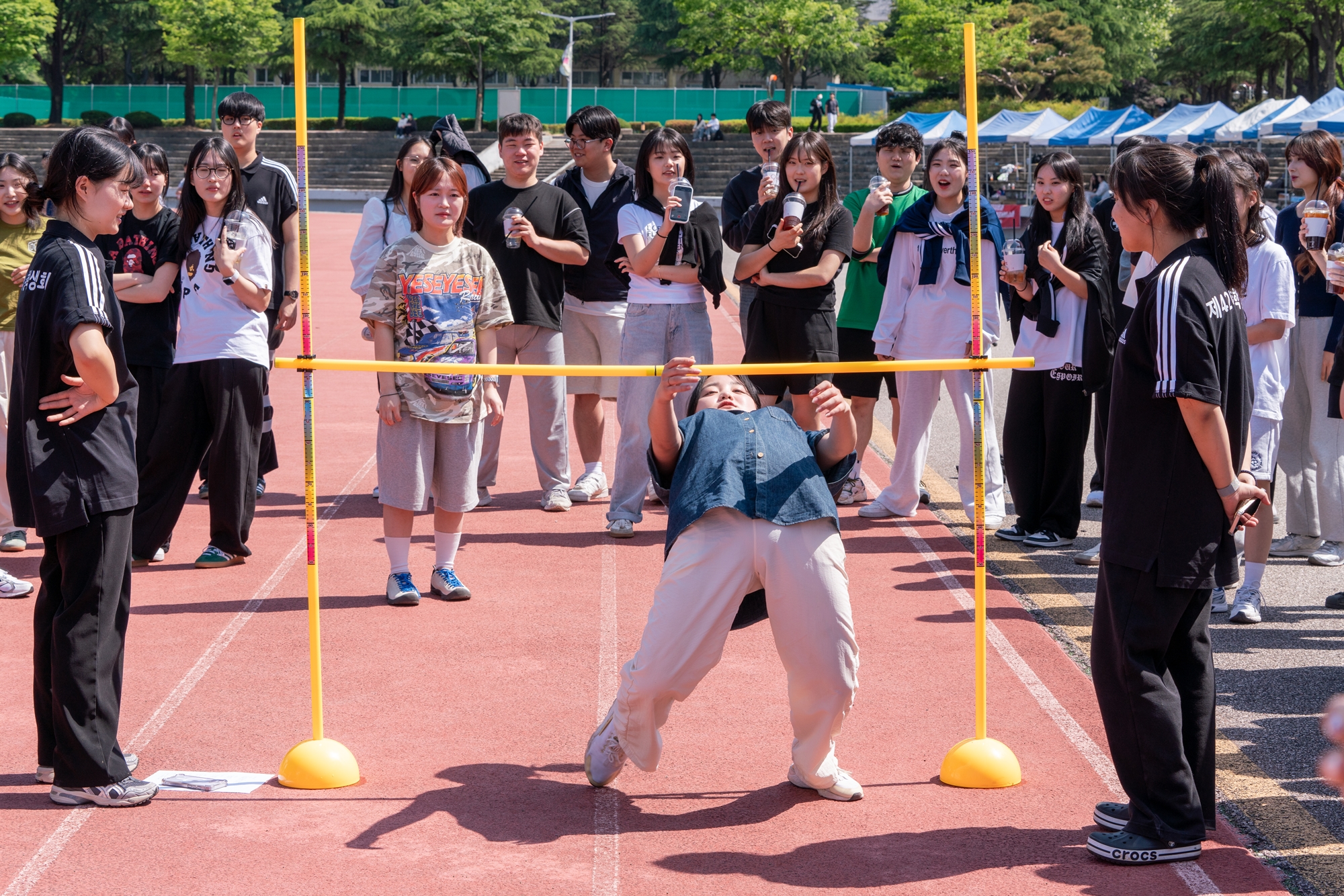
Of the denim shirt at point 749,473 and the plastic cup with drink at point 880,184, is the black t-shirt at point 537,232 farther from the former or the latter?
the denim shirt at point 749,473

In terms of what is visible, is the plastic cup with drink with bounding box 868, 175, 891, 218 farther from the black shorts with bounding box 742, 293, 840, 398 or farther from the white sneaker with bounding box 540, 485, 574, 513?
the white sneaker with bounding box 540, 485, 574, 513

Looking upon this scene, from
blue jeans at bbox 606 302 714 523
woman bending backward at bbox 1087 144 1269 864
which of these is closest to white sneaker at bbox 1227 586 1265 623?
woman bending backward at bbox 1087 144 1269 864

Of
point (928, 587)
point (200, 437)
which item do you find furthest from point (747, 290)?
point (200, 437)

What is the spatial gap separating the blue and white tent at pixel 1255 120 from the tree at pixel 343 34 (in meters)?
45.7

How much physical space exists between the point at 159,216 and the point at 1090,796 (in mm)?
5601

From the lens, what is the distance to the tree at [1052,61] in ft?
197

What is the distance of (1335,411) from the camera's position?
6.57 m

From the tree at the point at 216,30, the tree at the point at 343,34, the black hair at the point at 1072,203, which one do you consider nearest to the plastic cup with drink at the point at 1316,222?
the black hair at the point at 1072,203

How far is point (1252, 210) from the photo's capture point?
5582mm

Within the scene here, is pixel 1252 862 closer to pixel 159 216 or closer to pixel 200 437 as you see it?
pixel 200 437

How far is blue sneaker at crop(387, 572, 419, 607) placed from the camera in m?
6.47

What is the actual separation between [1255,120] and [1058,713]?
1274 inches

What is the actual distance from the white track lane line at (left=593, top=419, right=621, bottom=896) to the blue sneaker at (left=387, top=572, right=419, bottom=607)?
94cm

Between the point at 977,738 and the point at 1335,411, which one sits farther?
the point at 1335,411
